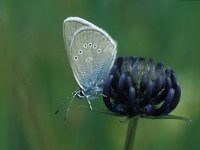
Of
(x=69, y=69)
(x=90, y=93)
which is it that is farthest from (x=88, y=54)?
(x=69, y=69)

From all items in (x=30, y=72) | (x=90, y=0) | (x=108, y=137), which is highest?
(x=90, y=0)

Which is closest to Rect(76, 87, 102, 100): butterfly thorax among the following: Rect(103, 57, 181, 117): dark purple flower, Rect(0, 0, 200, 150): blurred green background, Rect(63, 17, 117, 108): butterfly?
Rect(63, 17, 117, 108): butterfly

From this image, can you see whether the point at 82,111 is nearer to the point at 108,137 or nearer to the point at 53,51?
the point at 108,137

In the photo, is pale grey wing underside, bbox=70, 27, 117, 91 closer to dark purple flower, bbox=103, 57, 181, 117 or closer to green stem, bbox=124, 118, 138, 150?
dark purple flower, bbox=103, 57, 181, 117

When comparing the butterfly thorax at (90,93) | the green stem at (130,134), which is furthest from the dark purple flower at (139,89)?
the butterfly thorax at (90,93)

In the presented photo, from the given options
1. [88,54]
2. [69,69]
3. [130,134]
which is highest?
[88,54]

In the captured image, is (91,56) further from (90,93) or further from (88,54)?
(90,93)

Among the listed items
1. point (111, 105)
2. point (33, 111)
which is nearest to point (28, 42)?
point (33, 111)
